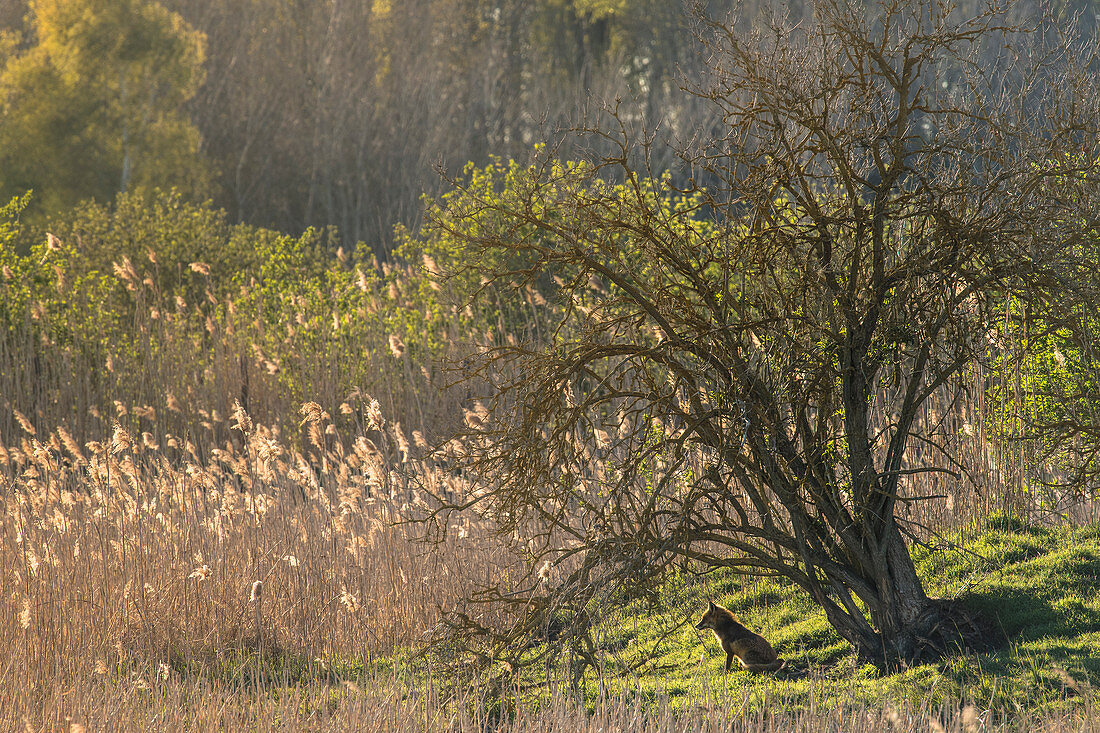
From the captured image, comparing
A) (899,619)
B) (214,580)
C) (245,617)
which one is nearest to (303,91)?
(214,580)

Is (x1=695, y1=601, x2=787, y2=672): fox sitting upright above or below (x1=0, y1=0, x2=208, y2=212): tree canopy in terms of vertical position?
below

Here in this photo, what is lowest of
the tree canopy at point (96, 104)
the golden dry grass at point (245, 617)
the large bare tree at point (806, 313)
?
the golden dry grass at point (245, 617)

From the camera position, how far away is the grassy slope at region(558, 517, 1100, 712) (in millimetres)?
3672

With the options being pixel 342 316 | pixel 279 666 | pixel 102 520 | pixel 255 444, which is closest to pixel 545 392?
pixel 255 444

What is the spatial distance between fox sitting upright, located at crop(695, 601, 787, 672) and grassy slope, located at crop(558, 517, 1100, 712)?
0.19 feet

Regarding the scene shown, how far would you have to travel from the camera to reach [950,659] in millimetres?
3904

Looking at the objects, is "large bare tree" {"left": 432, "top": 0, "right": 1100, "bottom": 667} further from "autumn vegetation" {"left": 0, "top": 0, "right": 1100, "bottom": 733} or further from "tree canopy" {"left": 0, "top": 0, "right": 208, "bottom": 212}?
"tree canopy" {"left": 0, "top": 0, "right": 208, "bottom": 212}

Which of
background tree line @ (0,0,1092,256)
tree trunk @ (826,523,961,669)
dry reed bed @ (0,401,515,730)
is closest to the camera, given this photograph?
tree trunk @ (826,523,961,669)

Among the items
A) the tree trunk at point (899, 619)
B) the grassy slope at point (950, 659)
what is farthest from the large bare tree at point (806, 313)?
the grassy slope at point (950, 659)

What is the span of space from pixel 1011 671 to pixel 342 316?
7564mm

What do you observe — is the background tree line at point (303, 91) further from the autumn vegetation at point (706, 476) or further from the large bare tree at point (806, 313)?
the large bare tree at point (806, 313)

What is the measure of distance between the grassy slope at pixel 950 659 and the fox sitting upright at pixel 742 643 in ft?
0.19

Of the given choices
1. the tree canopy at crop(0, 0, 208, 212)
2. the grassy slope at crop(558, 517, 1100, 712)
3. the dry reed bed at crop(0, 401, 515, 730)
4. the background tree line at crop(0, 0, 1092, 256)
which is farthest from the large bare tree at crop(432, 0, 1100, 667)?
the tree canopy at crop(0, 0, 208, 212)

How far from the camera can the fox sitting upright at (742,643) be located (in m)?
4.21
